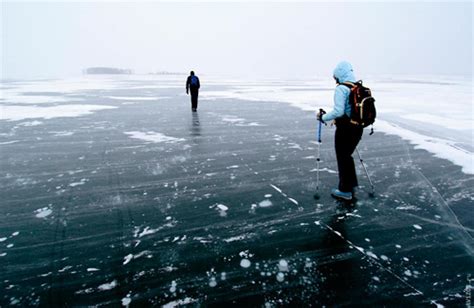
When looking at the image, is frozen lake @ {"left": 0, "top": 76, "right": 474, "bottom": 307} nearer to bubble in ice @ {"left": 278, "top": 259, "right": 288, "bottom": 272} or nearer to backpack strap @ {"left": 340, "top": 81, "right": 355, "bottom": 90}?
bubble in ice @ {"left": 278, "top": 259, "right": 288, "bottom": 272}

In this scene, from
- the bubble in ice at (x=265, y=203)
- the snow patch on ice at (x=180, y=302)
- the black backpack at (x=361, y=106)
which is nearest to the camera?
the snow patch on ice at (x=180, y=302)

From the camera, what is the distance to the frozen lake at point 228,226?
3.13 metres

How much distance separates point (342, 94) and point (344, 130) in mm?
613

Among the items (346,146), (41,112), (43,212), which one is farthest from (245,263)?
(41,112)

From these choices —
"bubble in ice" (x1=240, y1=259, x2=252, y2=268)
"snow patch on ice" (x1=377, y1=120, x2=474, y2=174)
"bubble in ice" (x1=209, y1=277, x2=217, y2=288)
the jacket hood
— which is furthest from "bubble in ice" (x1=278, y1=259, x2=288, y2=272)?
"snow patch on ice" (x1=377, y1=120, x2=474, y2=174)

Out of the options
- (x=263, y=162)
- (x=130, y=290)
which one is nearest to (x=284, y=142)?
(x=263, y=162)

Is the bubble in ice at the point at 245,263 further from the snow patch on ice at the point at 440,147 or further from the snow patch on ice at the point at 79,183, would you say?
the snow patch on ice at the point at 440,147

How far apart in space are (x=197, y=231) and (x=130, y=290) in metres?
1.28

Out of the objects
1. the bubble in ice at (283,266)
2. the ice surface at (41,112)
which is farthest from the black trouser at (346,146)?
the ice surface at (41,112)

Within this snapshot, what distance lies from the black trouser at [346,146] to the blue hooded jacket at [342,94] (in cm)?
22

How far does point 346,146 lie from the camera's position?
5.03 m

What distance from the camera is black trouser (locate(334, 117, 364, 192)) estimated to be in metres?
4.89

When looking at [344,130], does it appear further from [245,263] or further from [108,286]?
[108,286]

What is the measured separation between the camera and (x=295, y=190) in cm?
562
